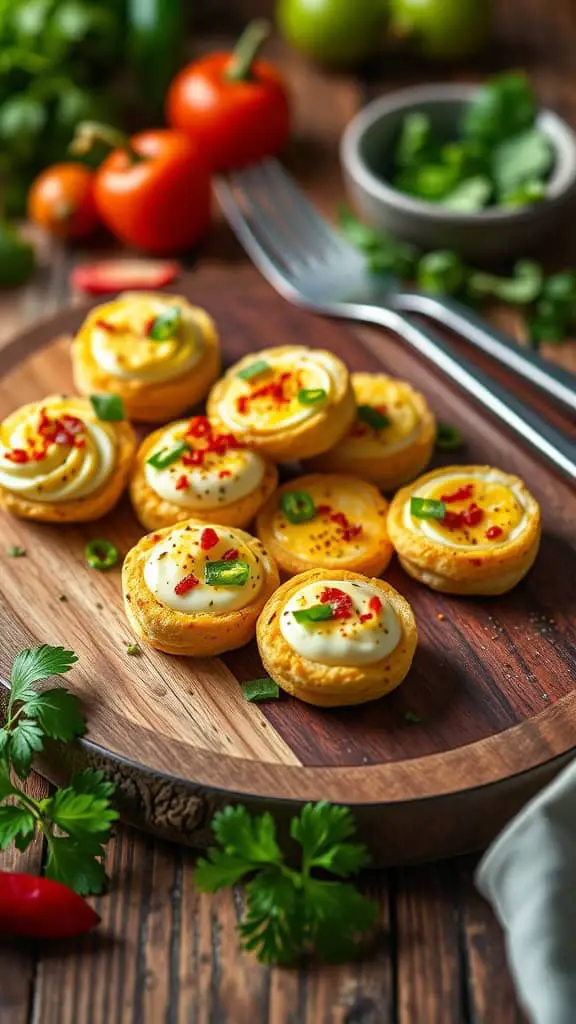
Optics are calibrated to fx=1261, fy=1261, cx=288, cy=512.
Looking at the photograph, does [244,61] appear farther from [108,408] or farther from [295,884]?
[295,884]

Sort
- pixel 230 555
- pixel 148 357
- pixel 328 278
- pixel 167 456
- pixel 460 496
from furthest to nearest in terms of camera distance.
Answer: pixel 328 278
pixel 148 357
pixel 167 456
pixel 460 496
pixel 230 555

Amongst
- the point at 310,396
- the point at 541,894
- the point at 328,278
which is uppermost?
the point at 310,396

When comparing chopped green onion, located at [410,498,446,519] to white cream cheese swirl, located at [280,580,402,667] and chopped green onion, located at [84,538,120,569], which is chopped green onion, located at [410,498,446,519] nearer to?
white cream cheese swirl, located at [280,580,402,667]

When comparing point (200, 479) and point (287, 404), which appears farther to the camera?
point (287, 404)

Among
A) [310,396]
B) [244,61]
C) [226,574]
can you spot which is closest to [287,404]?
[310,396]

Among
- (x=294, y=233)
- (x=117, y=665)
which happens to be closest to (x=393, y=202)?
(x=294, y=233)

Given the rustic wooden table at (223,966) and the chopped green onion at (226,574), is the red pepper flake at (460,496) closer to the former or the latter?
the chopped green onion at (226,574)

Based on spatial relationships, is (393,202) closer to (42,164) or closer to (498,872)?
(42,164)
